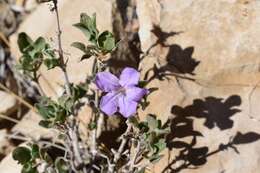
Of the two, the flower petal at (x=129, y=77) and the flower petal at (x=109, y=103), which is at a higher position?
the flower petal at (x=129, y=77)

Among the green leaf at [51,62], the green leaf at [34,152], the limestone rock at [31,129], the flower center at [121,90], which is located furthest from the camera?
the limestone rock at [31,129]

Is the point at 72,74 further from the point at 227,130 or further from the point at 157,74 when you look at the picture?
the point at 227,130

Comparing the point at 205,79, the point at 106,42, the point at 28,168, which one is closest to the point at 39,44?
the point at 106,42

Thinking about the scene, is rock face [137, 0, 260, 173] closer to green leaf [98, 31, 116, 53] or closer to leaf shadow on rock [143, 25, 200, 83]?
leaf shadow on rock [143, 25, 200, 83]

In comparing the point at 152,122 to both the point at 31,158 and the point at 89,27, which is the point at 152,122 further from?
the point at 31,158

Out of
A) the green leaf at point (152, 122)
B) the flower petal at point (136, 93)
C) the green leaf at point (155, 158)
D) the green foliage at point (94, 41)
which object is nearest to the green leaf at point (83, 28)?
the green foliage at point (94, 41)

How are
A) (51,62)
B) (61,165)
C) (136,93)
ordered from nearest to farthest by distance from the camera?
(136,93) < (51,62) < (61,165)

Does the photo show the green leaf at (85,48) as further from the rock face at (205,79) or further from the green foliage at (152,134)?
the rock face at (205,79)

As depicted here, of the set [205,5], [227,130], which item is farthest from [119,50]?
[227,130]
